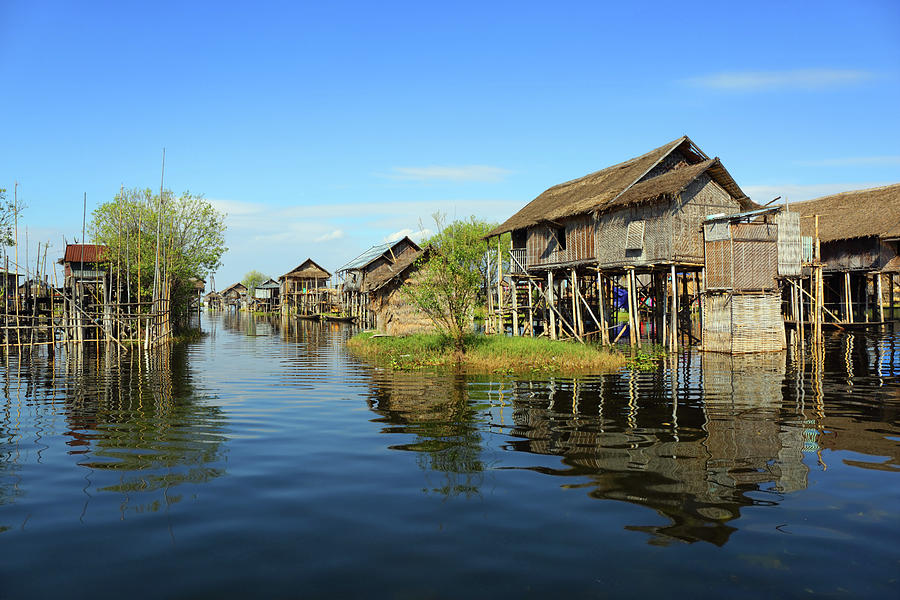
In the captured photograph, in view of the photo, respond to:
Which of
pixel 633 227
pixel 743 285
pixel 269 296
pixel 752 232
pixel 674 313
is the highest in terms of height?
pixel 633 227

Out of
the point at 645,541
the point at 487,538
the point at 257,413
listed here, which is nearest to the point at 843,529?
the point at 645,541

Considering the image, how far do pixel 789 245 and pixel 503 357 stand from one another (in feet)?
43.3

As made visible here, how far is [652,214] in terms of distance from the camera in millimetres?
23500

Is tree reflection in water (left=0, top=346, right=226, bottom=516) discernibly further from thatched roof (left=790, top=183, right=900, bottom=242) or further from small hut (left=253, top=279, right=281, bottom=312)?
small hut (left=253, top=279, right=281, bottom=312)

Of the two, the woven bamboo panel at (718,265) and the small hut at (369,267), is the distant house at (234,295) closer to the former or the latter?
the small hut at (369,267)

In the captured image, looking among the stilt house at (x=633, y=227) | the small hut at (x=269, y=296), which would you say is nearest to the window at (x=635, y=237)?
the stilt house at (x=633, y=227)

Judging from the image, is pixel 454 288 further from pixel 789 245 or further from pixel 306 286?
pixel 306 286

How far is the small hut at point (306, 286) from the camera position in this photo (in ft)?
233

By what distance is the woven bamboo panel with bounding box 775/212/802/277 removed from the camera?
78.4 feet

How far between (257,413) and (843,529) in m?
9.20

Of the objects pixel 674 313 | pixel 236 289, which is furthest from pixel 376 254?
pixel 236 289

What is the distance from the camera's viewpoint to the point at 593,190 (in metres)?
27.4

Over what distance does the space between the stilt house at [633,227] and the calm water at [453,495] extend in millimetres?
10733

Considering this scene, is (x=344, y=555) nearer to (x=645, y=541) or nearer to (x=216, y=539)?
(x=216, y=539)
